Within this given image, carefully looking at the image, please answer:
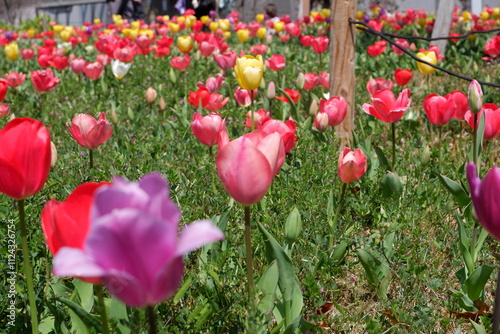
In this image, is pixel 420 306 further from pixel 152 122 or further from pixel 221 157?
pixel 152 122

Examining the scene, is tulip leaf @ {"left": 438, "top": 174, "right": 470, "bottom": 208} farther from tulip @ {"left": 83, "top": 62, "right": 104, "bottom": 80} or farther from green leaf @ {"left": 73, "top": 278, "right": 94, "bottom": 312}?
tulip @ {"left": 83, "top": 62, "right": 104, "bottom": 80}

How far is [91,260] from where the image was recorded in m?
0.66

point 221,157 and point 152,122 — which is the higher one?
point 221,157

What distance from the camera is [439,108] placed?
8.93ft

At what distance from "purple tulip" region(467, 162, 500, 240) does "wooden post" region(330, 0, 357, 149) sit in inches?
91.9

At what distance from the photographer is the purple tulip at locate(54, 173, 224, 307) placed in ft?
2.09

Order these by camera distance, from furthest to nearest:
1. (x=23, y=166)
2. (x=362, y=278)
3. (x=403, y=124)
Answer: (x=403, y=124), (x=362, y=278), (x=23, y=166)

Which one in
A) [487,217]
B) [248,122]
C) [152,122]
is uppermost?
[487,217]

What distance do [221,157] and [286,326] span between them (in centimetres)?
60

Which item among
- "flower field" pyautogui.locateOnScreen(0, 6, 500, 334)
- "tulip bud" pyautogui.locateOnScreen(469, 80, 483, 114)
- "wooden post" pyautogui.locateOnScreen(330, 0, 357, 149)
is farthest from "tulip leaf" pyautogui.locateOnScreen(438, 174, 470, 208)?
"wooden post" pyautogui.locateOnScreen(330, 0, 357, 149)

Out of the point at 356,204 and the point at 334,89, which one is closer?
the point at 356,204

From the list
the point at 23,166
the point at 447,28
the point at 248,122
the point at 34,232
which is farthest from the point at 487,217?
the point at 447,28

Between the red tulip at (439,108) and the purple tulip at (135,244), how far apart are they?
7.44ft

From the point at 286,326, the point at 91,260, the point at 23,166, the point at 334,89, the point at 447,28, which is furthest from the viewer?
the point at 447,28
